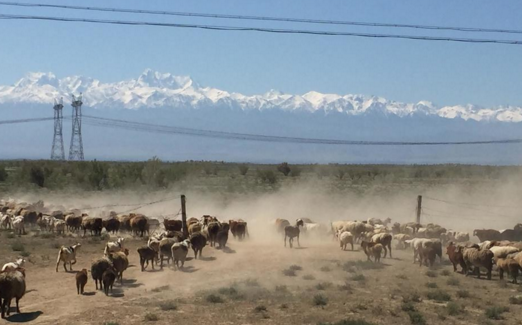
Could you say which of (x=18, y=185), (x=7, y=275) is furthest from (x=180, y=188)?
(x=7, y=275)

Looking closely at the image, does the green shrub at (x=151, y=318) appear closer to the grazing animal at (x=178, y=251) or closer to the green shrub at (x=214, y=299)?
Result: the green shrub at (x=214, y=299)

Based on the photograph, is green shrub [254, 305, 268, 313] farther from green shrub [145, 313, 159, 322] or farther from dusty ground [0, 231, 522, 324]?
green shrub [145, 313, 159, 322]

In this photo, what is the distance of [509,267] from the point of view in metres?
18.8

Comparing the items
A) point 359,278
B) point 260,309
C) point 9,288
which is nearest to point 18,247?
point 9,288

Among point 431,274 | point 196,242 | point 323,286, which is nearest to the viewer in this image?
point 323,286

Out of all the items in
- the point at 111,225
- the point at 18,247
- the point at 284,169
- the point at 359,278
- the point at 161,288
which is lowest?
the point at 161,288

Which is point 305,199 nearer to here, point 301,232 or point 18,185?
point 301,232

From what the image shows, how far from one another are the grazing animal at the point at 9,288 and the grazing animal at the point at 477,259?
49.5 ft

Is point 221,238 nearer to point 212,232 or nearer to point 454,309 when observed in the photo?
point 212,232

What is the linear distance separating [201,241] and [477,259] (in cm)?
1127

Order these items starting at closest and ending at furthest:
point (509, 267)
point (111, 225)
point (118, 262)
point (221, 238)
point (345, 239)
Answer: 1. point (118, 262)
2. point (509, 267)
3. point (345, 239)
4. point (221, 238)
5. point (111, 225)

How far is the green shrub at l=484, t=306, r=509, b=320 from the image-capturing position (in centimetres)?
1464

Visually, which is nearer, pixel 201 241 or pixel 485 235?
pixel 201 241

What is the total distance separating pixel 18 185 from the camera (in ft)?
192
